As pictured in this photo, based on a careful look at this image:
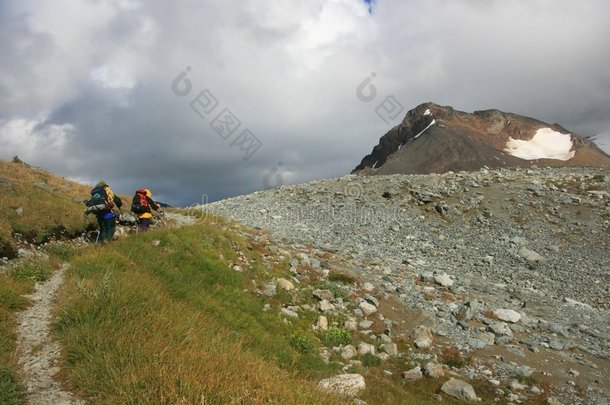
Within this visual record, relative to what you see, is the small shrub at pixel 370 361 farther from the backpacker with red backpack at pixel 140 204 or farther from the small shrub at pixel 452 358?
the backpacker with red backpack at pixel 140 204

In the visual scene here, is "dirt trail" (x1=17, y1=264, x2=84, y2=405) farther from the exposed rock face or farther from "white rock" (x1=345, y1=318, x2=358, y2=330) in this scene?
the exposed rock face

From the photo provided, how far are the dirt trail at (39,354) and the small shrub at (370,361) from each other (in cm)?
778

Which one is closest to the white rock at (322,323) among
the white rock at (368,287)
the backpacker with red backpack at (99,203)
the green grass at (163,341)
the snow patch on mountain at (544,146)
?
the green grass at (163,341)

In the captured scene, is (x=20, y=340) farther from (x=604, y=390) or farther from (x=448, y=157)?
(x=448, y=157)

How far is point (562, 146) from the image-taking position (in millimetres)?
126188

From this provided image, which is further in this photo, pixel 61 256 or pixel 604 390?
pixel 61 256

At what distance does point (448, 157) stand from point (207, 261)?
303 feet

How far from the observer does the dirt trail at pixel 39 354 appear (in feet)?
18.2

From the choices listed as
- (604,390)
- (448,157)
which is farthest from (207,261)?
(448,157)

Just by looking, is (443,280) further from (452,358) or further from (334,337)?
(334,337)

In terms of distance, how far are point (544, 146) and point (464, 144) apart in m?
37.9

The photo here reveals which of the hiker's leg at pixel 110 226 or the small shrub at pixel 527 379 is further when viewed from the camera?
the hiker's leg at pixel 110 226

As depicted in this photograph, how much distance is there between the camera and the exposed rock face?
96.2 metres

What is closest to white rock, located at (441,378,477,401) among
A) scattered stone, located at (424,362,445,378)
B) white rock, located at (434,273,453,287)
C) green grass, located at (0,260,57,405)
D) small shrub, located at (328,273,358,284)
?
scattered stone, located at (424,362,445,378)
